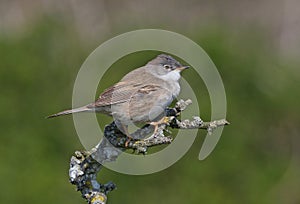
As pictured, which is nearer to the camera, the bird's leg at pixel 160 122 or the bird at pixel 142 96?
the bird's leg at pixel 160 122

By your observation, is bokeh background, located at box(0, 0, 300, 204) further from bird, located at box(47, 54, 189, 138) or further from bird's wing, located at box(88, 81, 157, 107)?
bird's wing, located at box(88, 81, 157, 107)

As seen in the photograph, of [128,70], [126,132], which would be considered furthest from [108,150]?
[128,70]

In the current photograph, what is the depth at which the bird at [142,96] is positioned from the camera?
424cm

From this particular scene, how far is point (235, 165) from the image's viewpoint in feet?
28.7

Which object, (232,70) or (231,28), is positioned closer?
(232,70)

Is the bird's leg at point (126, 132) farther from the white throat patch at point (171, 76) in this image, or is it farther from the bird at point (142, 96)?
the white throat patch at point (171, 76)

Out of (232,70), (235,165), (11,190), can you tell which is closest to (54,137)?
(11,190)

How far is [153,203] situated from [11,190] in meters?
1.26

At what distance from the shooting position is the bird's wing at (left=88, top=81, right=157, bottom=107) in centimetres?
447

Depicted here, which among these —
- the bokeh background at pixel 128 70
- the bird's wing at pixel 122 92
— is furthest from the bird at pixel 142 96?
the bokeh background at pixel 128 70

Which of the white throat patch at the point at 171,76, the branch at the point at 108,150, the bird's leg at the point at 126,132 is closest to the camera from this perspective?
the branch at the point at 108,150

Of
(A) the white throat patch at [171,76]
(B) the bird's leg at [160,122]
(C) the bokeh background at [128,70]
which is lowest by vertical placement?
(B) the bird's leg at [160,122]

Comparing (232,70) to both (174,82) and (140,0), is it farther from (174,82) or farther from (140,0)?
(174,82)

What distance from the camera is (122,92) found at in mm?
4539
